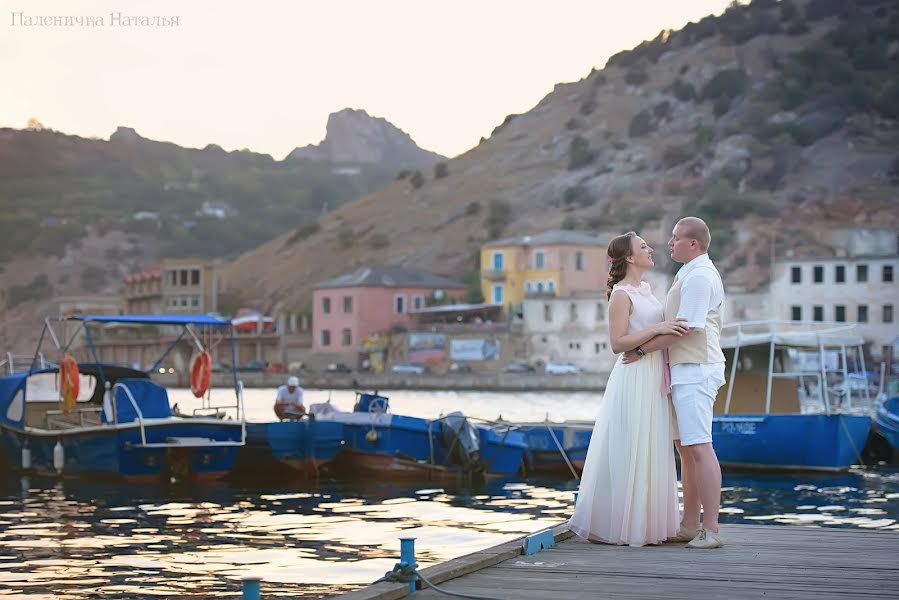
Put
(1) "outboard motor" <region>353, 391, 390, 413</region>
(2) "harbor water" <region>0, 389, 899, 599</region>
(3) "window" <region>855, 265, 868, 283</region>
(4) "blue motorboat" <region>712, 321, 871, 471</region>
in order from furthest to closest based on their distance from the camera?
(3) "window" <region>855, 265, 868, 283</region>, (1) "outboard motor" <region>353, 391, 390, 413</region>, (4) "blue motorboat" <region>712, 321, 871, 471</region>, (2) "harbor water" <region>0, 389, 899, 599</region>

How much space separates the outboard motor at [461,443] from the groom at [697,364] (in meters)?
17.9

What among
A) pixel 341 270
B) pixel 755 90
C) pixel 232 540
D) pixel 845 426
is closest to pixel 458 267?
pixel 341 270

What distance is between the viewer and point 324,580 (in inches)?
529

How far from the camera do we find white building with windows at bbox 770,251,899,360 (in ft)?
258

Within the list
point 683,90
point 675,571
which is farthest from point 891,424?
point 683,90

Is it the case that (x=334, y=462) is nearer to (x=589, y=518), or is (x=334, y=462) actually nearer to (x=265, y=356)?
(x=589, y=518)

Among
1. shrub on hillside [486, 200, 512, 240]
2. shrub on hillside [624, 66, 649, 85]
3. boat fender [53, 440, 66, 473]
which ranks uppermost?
shrub on hillside [624, 66, 649, 85]

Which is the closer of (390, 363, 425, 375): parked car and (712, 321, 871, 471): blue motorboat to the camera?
(712, 321, 871, 471): blue motorboat

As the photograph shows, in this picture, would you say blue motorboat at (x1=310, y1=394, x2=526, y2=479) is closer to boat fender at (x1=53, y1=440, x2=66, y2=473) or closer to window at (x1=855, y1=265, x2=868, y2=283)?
boat fender at (x1=53, y1=440, x2=66, y2=473)

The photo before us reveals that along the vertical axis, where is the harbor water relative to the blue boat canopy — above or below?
below

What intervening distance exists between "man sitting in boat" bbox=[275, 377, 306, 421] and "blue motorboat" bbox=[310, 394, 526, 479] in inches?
101

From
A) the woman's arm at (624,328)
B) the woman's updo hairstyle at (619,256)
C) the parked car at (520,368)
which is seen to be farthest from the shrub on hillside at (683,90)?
the woman's arm at (624,328)

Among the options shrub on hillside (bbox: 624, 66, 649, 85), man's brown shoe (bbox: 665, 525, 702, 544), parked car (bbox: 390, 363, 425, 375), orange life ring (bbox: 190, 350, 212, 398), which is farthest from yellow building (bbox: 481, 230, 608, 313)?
man's brown shoe (bbox: 665, 525, 702, 544)

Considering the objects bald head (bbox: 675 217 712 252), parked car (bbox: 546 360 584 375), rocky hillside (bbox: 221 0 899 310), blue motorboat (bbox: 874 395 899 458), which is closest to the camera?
bald head (bbox: 675 217 712 252)
